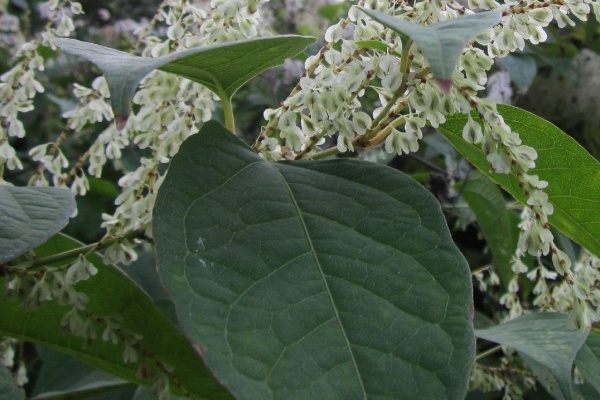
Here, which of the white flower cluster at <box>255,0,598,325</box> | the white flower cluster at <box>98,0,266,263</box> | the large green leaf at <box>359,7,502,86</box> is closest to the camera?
the large green leaf at <box>359,7,502,86</box>

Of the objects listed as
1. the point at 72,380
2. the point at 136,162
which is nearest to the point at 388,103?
the point at 72,380

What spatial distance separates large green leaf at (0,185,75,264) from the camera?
25.2 inches

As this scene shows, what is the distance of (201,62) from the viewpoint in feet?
2.16

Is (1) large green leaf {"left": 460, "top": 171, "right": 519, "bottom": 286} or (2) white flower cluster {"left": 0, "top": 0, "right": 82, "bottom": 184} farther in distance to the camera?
(1) large green leaf {"left": 460, "top": 171, "right": 519, "bottom": 286}

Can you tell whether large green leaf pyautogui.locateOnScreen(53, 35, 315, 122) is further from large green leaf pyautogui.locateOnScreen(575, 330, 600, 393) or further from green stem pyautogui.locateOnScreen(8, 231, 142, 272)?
large green leaf pyautogui.locateOnScreen(575, 330, 600, 393)

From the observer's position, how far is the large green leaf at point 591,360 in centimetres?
80

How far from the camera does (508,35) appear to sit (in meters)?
0.70

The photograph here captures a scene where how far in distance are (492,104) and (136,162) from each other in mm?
1385

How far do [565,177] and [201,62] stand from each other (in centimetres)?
40

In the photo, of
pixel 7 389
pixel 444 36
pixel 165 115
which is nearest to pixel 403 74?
pixel 444 36

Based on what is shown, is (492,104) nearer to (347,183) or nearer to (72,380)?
(347,183)

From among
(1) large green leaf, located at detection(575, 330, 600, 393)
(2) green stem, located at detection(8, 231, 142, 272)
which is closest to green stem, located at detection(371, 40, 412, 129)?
(2) green stem, located at detection(8, 231, 142, 272)

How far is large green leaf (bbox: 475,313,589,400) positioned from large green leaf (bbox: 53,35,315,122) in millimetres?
398

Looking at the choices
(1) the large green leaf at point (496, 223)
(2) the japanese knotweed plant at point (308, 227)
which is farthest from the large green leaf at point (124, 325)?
(1) the large green leaf at point (496, 223)
